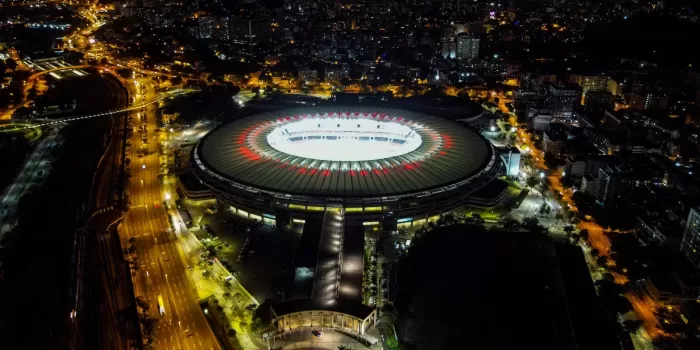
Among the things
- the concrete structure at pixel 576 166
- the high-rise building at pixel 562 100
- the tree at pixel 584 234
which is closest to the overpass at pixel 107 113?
the high-rise building at pixel 562 100

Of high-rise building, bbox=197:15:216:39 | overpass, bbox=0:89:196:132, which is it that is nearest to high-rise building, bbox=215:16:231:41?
high-rise building, bbox=197:15:216:39

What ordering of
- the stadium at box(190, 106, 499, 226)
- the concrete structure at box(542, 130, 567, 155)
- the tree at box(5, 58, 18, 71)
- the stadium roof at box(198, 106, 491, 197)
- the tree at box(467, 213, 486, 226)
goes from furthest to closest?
the tree at box(5, 58, 18, 71)
the concrete structure at box(542, 130, 567, 155)
the tree at box(467, 213, 486, 226)
the stadium roof at box(198, 106, 491, 197)
the stadium at box(190, 106, 499, 226)

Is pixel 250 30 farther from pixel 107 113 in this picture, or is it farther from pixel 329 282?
pixel 329 282

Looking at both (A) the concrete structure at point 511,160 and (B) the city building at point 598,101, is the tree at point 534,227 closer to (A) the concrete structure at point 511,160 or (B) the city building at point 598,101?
(A) the concrete structure at point 511,160

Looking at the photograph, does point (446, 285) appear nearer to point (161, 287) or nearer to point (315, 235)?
point (315, 235)

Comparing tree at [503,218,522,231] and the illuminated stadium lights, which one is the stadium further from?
tree at [503,218,522,231]

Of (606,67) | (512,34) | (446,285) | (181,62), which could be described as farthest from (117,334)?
(512,34)
